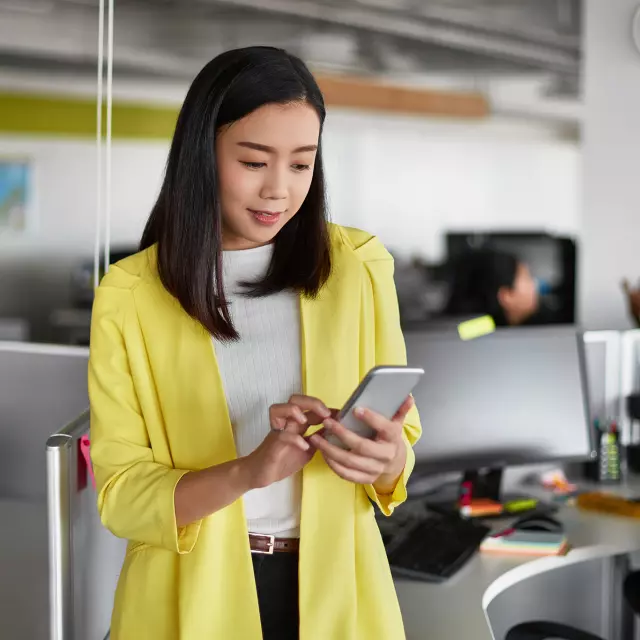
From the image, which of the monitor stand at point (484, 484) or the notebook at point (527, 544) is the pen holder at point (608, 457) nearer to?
the monitor stand at point (484, 484)

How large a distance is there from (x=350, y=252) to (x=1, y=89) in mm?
5980

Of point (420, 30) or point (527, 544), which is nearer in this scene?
point (527, 544)

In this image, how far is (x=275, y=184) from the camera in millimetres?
1004

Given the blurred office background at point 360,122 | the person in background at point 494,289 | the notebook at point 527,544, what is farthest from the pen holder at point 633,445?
the blurred office background at point 360,122

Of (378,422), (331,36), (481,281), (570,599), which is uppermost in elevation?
(331,36)

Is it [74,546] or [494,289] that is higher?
[494,289]

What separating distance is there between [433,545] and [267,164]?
103 centimetres

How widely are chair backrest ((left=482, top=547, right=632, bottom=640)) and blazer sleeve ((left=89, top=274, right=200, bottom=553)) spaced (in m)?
1.60

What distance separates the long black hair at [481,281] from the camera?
19.0 feet

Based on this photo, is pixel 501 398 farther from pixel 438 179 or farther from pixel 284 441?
pixel 438 179

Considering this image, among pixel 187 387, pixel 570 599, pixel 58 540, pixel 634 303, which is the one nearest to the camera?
pixel 187 387

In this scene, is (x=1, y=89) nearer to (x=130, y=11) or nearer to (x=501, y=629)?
(x=130, y=11)

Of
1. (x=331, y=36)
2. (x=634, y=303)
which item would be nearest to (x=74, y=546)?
(x=634, y=303)

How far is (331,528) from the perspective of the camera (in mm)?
1040
